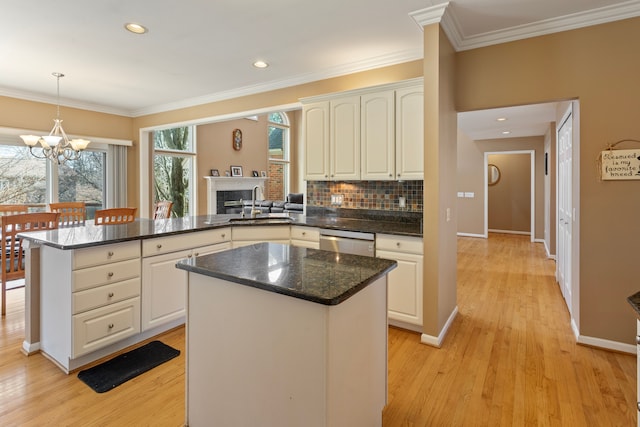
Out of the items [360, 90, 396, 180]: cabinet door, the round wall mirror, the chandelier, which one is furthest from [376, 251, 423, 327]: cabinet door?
the round wall mirror

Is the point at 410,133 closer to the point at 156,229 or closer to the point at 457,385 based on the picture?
the point at 457,385

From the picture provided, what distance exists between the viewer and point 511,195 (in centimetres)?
920

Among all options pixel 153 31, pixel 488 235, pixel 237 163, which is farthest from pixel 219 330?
pixel 488 235

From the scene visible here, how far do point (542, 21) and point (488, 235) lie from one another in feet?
22.6

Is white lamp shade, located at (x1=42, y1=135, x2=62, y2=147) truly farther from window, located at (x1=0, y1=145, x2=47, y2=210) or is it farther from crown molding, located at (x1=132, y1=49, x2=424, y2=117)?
crown molding, located at (x1=132, y1=49, x2=424, y2=117)

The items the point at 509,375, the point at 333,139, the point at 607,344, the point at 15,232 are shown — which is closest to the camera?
the point at 509,375

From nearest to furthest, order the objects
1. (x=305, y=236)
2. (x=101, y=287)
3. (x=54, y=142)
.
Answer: (x=101, y=287)
(x=305, y=236)
(x=54, y=142)

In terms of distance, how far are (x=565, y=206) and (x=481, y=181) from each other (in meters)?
4.78

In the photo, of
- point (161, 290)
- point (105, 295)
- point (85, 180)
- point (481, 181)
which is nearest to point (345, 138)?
point (161, 290)

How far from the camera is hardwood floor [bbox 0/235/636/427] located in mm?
1900

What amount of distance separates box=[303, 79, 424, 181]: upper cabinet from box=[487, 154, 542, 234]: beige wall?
24.1 ft

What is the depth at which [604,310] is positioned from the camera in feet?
8.84

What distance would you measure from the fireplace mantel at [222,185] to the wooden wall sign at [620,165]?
6.85 meters

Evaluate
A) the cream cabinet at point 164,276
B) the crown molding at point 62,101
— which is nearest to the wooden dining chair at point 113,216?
the cream cabinet at point 164,276
